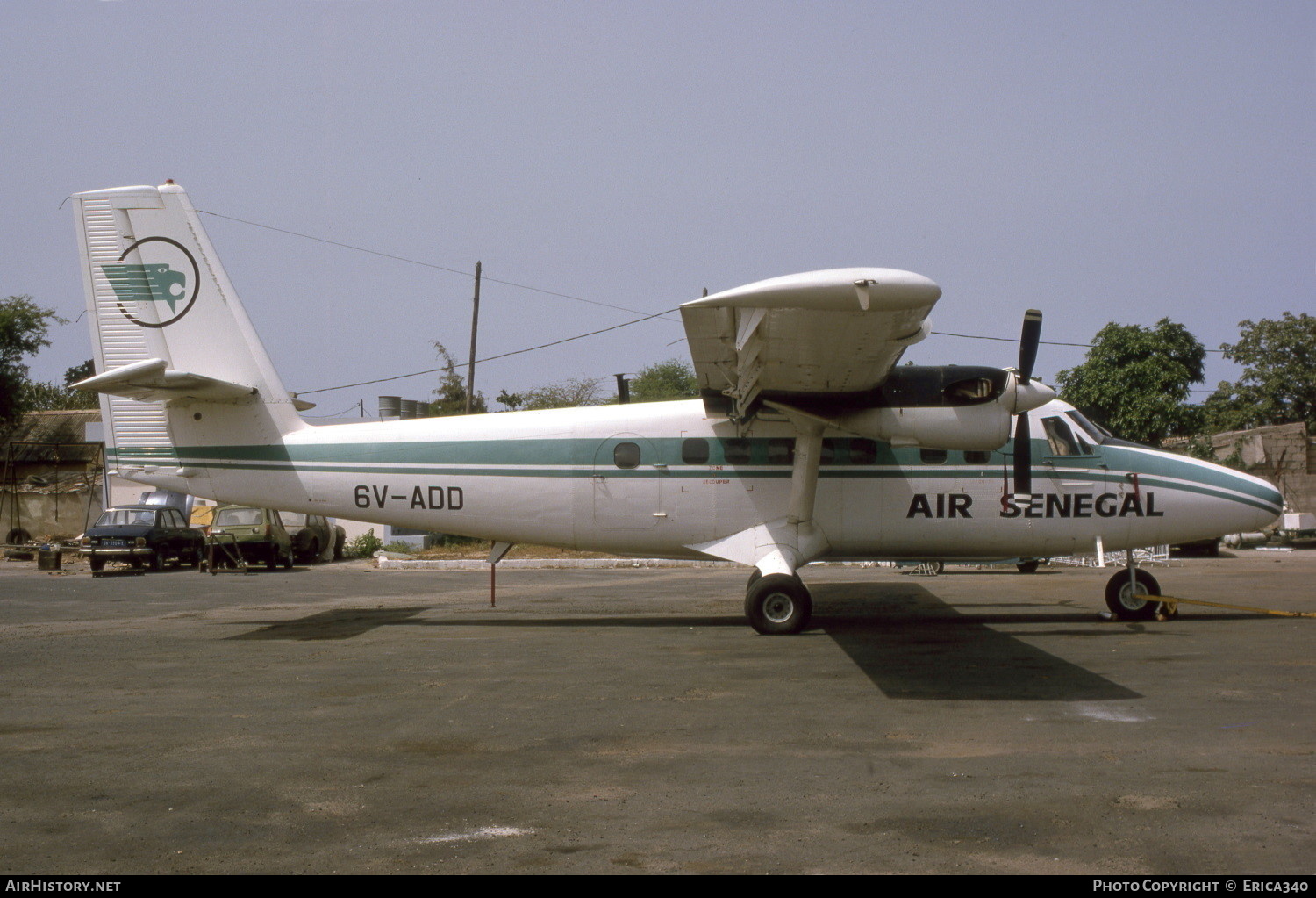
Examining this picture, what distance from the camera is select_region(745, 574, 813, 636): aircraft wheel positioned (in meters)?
11.6

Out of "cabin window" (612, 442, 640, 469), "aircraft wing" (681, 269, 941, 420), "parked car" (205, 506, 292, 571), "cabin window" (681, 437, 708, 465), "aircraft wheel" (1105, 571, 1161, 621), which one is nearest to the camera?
"aircraft wing" (681, 269, 941, 420)

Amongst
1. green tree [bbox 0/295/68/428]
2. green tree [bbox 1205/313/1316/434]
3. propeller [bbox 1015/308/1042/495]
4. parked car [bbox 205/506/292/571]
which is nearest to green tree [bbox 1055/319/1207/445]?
green tree [bbox 1205/313/1316/434]

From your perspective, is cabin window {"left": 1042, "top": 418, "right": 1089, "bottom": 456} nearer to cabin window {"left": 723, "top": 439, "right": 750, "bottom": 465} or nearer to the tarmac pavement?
the tarmac pavement

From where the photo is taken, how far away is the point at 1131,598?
12.5 meters

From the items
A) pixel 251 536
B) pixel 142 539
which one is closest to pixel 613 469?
pixel 251 536

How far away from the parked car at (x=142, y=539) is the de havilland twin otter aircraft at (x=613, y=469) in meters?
15.1

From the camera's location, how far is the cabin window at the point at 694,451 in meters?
12.7

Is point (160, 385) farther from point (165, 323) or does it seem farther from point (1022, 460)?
point (1022, 460)

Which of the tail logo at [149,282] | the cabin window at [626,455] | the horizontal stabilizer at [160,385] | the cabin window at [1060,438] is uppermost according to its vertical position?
the tail logo at [149,282]

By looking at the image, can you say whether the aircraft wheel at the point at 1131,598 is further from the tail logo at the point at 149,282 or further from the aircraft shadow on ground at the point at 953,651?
the tail logo at the point at 149,282

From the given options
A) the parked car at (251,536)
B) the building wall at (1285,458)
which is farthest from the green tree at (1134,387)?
the parked car at (251,536)

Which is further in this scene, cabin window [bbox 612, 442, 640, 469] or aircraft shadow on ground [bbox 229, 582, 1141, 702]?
cabin window [bbox 612, 442, 640, 469]

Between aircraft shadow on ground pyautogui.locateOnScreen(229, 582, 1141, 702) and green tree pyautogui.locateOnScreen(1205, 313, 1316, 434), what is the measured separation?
40.7 m
